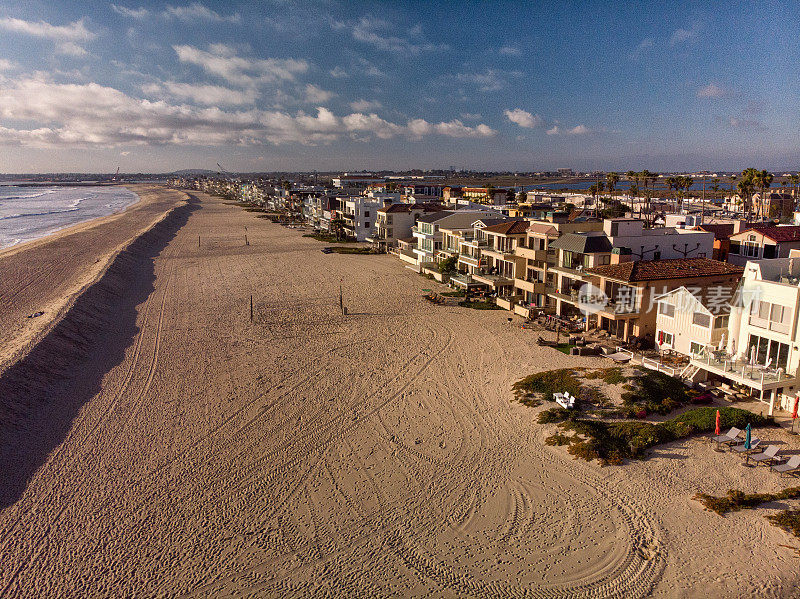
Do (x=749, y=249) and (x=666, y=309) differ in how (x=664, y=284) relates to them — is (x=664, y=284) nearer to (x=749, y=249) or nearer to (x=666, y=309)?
(x=666, y=309)

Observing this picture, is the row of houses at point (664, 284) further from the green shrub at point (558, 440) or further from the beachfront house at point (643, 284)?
the green shrub at point (558, 440)

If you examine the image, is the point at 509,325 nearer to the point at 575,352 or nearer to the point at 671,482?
the point at 575,352

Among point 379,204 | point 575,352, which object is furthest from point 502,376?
point 379,204

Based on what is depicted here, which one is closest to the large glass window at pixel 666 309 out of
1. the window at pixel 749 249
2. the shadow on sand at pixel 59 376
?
the window at pixel 749 249

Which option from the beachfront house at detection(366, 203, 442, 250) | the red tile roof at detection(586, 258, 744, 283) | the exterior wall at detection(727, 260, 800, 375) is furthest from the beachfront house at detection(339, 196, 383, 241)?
the exterior wall at detection(727, 260, 800, 375)

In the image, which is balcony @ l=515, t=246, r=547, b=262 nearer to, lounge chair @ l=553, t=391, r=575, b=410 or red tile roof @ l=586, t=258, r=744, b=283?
red tile roof @ l=586, t=258, r=744, b=283

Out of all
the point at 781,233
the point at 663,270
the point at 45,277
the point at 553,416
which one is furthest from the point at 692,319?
the point at 45,277

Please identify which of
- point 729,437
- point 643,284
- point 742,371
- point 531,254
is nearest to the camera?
point 729,437
